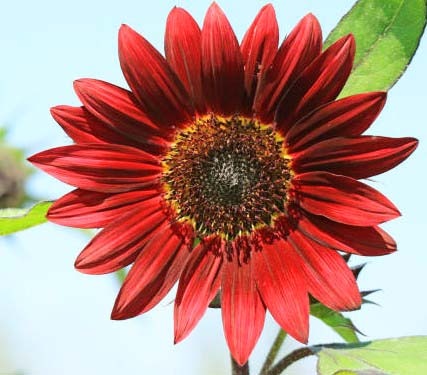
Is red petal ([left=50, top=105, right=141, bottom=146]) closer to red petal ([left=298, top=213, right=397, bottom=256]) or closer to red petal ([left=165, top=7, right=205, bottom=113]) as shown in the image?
red petal ([left=165, top=7, right=205, bottom=113])

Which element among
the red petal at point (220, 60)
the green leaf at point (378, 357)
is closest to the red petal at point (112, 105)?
the red petal at point (220, 60)

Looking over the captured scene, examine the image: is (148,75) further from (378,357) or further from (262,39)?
(378,357)

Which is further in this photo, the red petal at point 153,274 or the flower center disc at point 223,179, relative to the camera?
the flower center disc at point 223,179

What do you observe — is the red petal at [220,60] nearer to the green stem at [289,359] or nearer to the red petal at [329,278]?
the red petal at [329,278]

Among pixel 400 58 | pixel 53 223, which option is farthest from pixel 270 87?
pixel 53 223

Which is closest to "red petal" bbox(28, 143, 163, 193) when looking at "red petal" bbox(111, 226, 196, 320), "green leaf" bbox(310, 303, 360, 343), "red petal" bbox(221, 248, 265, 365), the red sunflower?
the red sunflower

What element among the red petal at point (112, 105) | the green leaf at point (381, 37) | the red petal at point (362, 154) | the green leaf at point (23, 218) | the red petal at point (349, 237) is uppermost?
the green leaf at point (381, 37)
